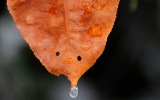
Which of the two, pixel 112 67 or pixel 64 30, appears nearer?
pixel 64 30

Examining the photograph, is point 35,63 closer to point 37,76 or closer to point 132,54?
point 37,76

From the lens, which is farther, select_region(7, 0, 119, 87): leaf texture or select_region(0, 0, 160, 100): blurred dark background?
select_region(0, 0, 160, 100): blurred dark background

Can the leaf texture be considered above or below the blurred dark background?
above

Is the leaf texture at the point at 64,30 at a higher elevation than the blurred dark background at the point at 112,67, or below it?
higher

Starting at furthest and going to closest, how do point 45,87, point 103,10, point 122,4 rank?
point 45,87, point 122,4, point 103,10

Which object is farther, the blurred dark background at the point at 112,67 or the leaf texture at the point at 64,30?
the blurred dark background at the point at 112,67

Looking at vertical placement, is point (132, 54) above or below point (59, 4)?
below

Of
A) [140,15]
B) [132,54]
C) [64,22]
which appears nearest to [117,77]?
[132,54]

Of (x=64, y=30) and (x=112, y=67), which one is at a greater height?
(x=64, y=30)
